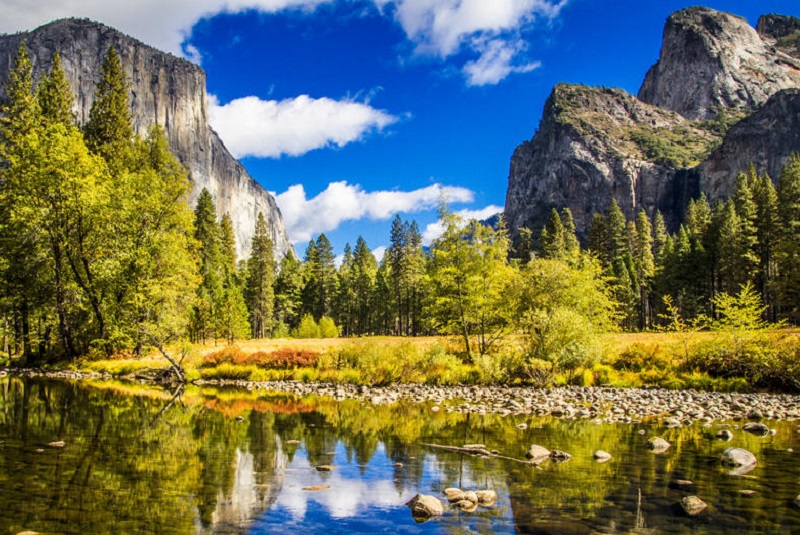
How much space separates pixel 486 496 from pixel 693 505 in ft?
10.1

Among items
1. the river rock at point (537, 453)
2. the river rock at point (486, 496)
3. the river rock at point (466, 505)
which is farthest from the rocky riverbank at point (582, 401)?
the river rock at point (466, 505)

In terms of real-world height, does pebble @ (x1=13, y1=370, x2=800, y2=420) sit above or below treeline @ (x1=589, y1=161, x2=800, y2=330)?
below

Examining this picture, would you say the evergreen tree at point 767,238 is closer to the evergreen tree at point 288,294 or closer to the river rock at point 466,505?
the river rock at point 466,505

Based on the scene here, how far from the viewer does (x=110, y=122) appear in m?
42.5

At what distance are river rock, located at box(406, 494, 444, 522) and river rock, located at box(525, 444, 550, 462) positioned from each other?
11.7 ft

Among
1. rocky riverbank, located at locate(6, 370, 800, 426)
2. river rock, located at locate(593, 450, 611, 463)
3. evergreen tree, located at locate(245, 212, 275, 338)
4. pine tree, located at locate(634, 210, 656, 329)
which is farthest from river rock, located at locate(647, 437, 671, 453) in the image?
pine tree, located at locate(634, 210, 656, 329)

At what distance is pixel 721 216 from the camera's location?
66938 mm

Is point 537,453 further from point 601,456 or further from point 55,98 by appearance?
point 55,98

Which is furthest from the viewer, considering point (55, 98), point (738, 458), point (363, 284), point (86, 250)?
point (363, 284)

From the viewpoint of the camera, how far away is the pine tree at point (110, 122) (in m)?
41.0

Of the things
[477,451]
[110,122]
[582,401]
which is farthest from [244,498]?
[110,122]

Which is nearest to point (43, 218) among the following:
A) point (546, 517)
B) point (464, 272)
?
point (464, 272)

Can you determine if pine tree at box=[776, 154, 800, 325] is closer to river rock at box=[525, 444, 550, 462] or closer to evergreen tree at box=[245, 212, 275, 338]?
river rock at box=[525, 444, 550, 462]

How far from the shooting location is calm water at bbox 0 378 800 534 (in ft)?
23.2
